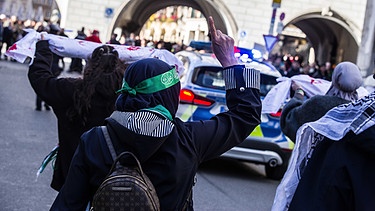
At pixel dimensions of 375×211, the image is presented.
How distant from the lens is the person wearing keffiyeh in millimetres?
2725

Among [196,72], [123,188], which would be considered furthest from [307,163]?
[196,72]

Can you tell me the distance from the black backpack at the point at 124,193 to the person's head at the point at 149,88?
9.6 inches

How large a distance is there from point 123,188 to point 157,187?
0.24m

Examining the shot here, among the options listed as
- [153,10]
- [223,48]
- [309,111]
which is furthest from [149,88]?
[153,10]

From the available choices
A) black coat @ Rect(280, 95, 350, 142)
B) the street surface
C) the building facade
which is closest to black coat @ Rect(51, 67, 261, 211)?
black coat @ Rect(280, 95, 350, 142)

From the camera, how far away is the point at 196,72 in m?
9.34

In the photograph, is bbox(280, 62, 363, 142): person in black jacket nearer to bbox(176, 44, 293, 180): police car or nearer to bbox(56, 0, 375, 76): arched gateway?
bbox(176, 44, 293, 180): police car

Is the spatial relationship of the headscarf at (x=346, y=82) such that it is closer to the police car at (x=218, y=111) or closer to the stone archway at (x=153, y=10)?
the police car at (x=218, y=111)

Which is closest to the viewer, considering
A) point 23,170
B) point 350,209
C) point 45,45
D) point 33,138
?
point 350,209

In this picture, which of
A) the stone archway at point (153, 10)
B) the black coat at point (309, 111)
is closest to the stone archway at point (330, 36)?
the stone archway at point (153, 10)

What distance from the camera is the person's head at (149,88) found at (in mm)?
2645

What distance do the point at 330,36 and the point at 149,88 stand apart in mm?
40284

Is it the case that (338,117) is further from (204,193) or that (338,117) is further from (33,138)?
(33,138)

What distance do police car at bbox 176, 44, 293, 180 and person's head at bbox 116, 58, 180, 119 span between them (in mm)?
6266
